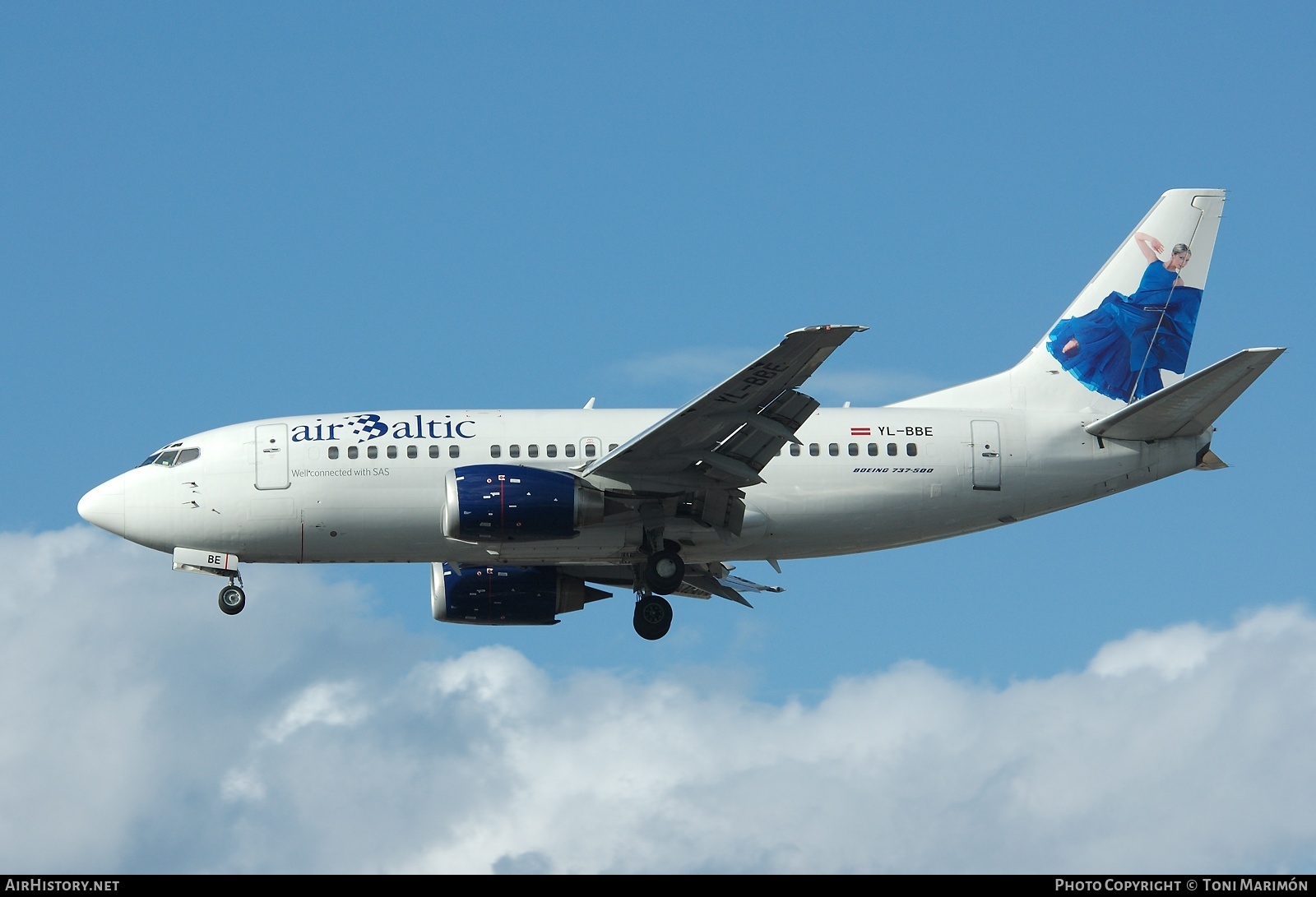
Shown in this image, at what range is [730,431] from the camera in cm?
3347

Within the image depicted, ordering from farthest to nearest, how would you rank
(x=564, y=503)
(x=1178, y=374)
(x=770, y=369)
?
(x=1178, y=374)
(x=564, y=503)
(x=770, y=369)

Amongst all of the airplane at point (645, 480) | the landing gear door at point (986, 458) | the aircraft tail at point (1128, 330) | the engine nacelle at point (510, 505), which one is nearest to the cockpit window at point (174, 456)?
the airplane at point (645, 480)

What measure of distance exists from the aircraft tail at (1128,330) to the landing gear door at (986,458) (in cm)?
150

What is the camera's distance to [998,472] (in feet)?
118

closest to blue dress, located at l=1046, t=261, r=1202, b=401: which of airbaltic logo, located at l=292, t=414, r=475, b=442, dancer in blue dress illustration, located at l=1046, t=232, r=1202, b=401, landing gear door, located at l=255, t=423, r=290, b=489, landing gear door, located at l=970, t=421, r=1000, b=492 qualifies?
dancer in blue dress illustration, located at l=1046, t=232, r=1202, b=401

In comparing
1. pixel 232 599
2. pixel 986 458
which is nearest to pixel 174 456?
pixel 232 599

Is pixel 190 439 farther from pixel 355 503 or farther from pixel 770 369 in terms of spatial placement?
pixel 770 369

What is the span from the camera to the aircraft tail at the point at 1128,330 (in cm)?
3778

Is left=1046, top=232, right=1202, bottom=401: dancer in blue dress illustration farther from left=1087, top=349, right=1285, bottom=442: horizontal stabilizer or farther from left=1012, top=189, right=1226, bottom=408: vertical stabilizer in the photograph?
left=1087, top=349, right=1285, bottom=442: horizontal stabilizer

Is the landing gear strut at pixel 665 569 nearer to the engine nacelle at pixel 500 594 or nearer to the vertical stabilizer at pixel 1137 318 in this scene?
the engine nacelle at pixel 500 594

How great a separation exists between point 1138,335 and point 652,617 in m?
13.0
